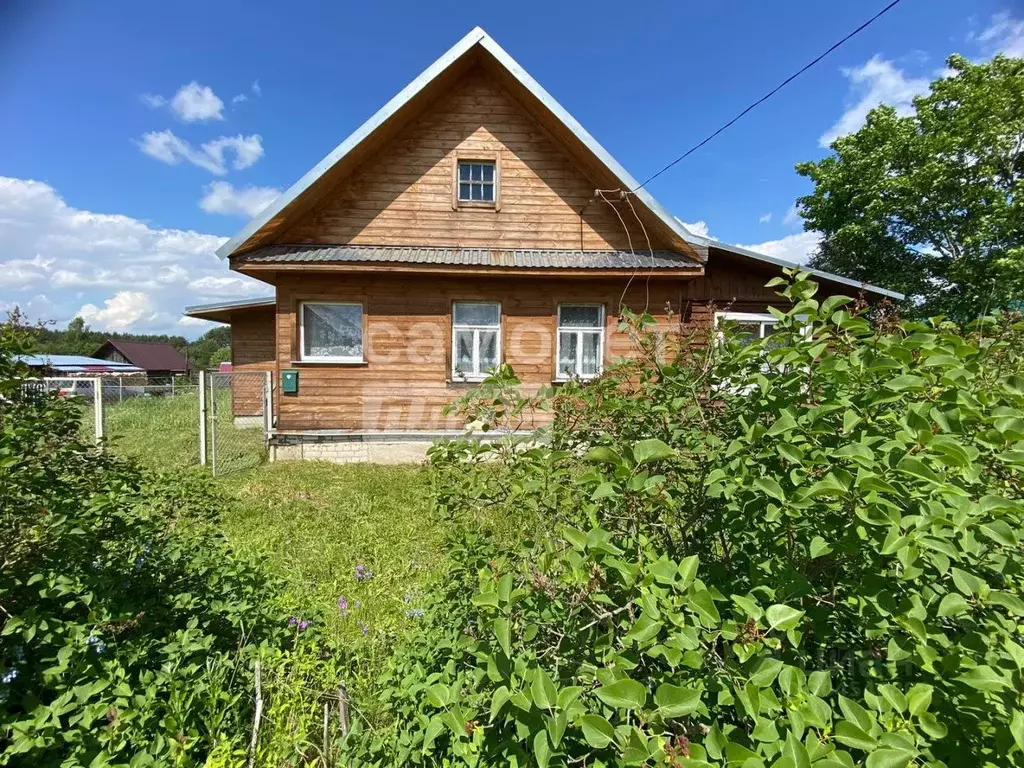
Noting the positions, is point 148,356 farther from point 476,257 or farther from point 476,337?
point 476,257

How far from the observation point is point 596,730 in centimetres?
101

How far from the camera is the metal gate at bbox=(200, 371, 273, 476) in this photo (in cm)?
812

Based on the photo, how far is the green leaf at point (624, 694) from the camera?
3.30 ft

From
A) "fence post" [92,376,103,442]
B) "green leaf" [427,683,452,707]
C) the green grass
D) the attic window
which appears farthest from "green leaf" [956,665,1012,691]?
the attic window

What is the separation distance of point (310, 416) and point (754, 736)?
9.31 metres

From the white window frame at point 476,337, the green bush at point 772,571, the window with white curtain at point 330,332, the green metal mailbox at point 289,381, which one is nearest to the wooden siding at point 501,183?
the white window frame at point 476,337

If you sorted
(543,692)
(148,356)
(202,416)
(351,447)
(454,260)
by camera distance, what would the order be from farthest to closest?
(148,356) → (351,447) → (454,260) → (202,416) → (543,692)

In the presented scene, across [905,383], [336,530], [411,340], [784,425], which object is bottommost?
[336,530]

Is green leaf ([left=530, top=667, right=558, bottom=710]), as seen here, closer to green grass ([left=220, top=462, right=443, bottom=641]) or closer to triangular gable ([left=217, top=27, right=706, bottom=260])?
green grass ([left=220, top=462, right=443, bottom=641])

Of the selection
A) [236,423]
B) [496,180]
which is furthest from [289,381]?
[236,423]

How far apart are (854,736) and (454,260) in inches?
336

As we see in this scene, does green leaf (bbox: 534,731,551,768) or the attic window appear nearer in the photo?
green leaf (bbox: 534,731,551,768)

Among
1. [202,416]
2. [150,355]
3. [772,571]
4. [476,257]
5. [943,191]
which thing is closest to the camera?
[772,571]

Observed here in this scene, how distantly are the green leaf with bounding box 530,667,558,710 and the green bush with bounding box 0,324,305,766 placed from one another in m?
1.64
